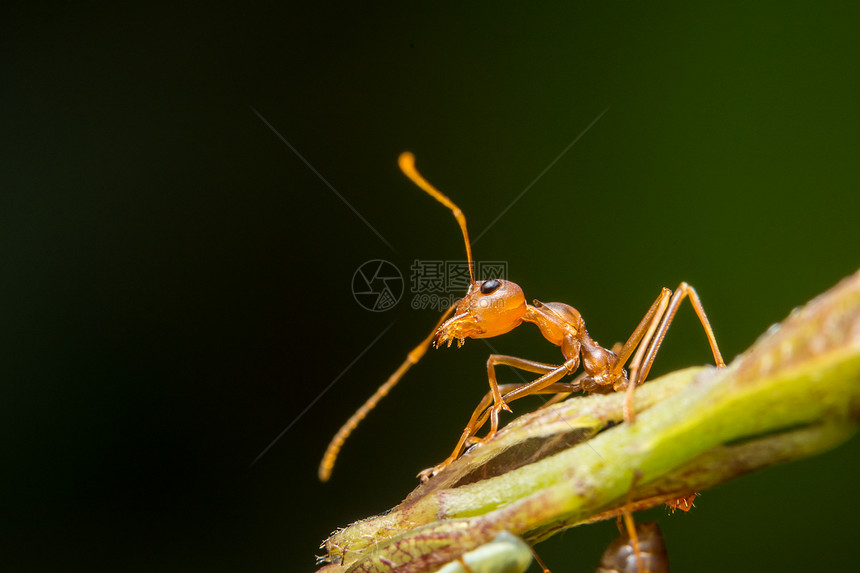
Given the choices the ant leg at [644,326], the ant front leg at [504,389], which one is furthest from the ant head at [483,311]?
the ant leg at [644,326]

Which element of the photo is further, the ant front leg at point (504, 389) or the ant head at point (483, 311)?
the ant head at point (483, 311)

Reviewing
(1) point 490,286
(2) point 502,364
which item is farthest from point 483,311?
(2) point 502,364

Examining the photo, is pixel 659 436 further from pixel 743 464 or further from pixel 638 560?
pixel 638 560

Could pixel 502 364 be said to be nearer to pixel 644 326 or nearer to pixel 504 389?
pixel 504 389

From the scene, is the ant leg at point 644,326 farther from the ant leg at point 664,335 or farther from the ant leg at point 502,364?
the ant leg at point 502,364

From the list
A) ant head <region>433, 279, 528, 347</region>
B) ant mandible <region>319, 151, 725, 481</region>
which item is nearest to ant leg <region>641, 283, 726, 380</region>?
ant mandible <region>319, 151, 725, 481</region>

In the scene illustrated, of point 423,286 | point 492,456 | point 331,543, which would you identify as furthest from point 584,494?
point 423,286

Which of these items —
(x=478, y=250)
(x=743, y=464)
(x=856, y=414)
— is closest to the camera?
(x=856, y=414)
